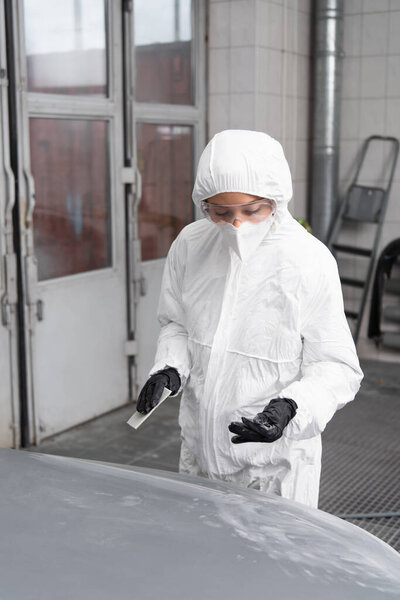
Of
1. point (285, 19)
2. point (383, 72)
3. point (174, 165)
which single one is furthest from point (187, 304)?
point (383, 72)

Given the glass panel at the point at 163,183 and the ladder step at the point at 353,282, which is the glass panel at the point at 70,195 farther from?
the ladder step at the point at 353,282

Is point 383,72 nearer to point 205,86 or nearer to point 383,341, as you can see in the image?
point 205,86

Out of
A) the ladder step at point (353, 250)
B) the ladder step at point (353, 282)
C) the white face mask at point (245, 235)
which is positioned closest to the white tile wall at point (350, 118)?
the ladder step at point (353, 250)

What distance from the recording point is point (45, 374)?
396cm

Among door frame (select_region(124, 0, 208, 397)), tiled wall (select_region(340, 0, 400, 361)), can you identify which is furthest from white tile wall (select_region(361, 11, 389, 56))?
door frame (select_region(124, 0, 208, 397))

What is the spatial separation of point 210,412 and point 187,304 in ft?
0.98

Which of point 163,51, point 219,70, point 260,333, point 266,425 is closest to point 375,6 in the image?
point 219,70

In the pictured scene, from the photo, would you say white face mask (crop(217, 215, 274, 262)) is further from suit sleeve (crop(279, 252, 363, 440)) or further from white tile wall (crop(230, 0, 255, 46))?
white tile wall (crop(230, 0, 255, 46))

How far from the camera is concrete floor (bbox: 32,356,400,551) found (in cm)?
339

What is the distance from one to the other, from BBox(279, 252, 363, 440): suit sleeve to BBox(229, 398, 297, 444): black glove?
0.04m

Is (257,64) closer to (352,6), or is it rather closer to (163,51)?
(163,51)

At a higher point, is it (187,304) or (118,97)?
(118,97)

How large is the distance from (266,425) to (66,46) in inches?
110

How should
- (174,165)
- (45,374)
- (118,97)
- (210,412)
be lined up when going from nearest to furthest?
(210,412), (45,374), (118,97), (174,165)
